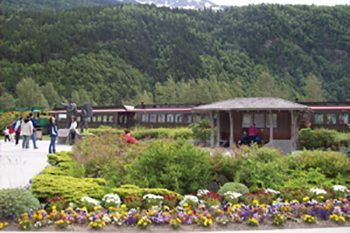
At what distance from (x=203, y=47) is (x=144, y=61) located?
805 inches

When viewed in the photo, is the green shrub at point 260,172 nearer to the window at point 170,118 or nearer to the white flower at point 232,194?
the white flower at point 232,194

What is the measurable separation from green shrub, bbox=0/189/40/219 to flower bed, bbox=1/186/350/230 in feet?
0.50

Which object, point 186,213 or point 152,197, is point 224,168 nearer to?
point 152,197

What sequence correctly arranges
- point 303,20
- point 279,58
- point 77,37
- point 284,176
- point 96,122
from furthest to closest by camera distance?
point 303,20
point 279,58
point 77,37
point 96,122
point 284,176

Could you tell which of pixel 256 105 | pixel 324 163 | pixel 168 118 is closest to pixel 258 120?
pixel 256 105

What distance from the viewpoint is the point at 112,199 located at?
7801 mm

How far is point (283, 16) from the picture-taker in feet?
442

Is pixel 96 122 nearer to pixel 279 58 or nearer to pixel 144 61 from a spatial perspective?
pixel 144 61

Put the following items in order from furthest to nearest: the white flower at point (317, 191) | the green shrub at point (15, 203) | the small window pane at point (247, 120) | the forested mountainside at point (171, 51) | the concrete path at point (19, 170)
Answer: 1. the forested mountainside at point (171, 51)
2. the small window pane at point (247, 120)
3. the concrete path at point (19, 170)
4. the white flower at point (317, 191)
5. the green shrub at point (15, 203)

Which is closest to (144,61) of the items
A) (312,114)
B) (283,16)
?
(283,16)

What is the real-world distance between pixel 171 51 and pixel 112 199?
117 metres

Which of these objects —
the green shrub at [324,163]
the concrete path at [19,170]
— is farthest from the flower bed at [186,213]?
the concrete path at [19,170]

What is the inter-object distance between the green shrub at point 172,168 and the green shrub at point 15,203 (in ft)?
8.25

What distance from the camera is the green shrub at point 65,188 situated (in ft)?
26.5
